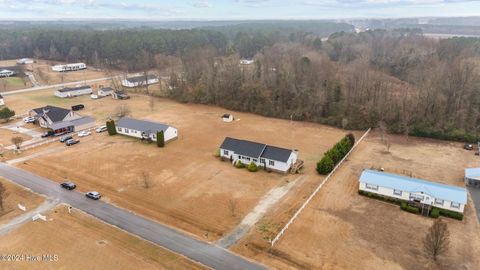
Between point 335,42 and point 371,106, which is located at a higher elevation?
point 335,42

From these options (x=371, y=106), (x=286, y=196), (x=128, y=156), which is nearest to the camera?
(x=286, y=196)

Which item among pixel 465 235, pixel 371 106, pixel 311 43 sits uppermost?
pixel 311 43

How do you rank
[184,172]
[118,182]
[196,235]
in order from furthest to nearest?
[184,172], [118,182], [196,235]

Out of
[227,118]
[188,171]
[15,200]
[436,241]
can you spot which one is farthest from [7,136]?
[436,241]

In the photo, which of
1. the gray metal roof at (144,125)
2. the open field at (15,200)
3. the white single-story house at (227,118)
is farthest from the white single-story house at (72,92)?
the open field at (15,200)

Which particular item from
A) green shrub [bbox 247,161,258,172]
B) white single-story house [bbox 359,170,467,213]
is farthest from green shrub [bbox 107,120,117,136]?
white single-story house [bbox 359,170,467,213]

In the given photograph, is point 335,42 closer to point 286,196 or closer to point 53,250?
point 286,196

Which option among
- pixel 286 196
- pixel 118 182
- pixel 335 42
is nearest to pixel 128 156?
pixel 118 182
